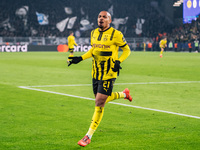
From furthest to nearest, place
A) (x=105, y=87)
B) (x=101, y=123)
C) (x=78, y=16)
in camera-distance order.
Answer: (x=78, y=16) < (x=101, y=123) < (x=105, y=87)

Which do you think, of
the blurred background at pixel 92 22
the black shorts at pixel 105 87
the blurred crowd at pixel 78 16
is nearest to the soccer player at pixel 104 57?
the black shorts at pixel 105 87

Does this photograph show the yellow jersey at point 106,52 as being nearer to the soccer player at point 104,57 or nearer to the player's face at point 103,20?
the soccer player at point 104,57

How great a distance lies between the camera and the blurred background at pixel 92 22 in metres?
55.2

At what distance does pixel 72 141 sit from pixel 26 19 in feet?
181

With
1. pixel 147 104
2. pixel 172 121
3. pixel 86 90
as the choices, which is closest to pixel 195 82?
pixel 86 90

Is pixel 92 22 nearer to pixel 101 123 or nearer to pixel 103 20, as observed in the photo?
pixel 101 123

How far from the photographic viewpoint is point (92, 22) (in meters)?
63.6

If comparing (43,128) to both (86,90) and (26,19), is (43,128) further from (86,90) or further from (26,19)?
(26,19)

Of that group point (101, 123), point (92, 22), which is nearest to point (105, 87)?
point (101, 123)

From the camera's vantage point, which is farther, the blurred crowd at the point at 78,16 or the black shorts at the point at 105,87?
the blurred crowd at the point at 78,16

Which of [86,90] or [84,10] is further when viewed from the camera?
[84,10]

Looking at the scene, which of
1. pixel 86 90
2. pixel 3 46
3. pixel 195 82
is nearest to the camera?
pixel 86 90

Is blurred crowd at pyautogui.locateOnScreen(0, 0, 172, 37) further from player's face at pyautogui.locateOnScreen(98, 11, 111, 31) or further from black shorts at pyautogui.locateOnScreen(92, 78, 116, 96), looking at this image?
black shorts at pyautogui.locateOnScreen(92, 78, 116, 96)

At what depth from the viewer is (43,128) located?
286 inches
